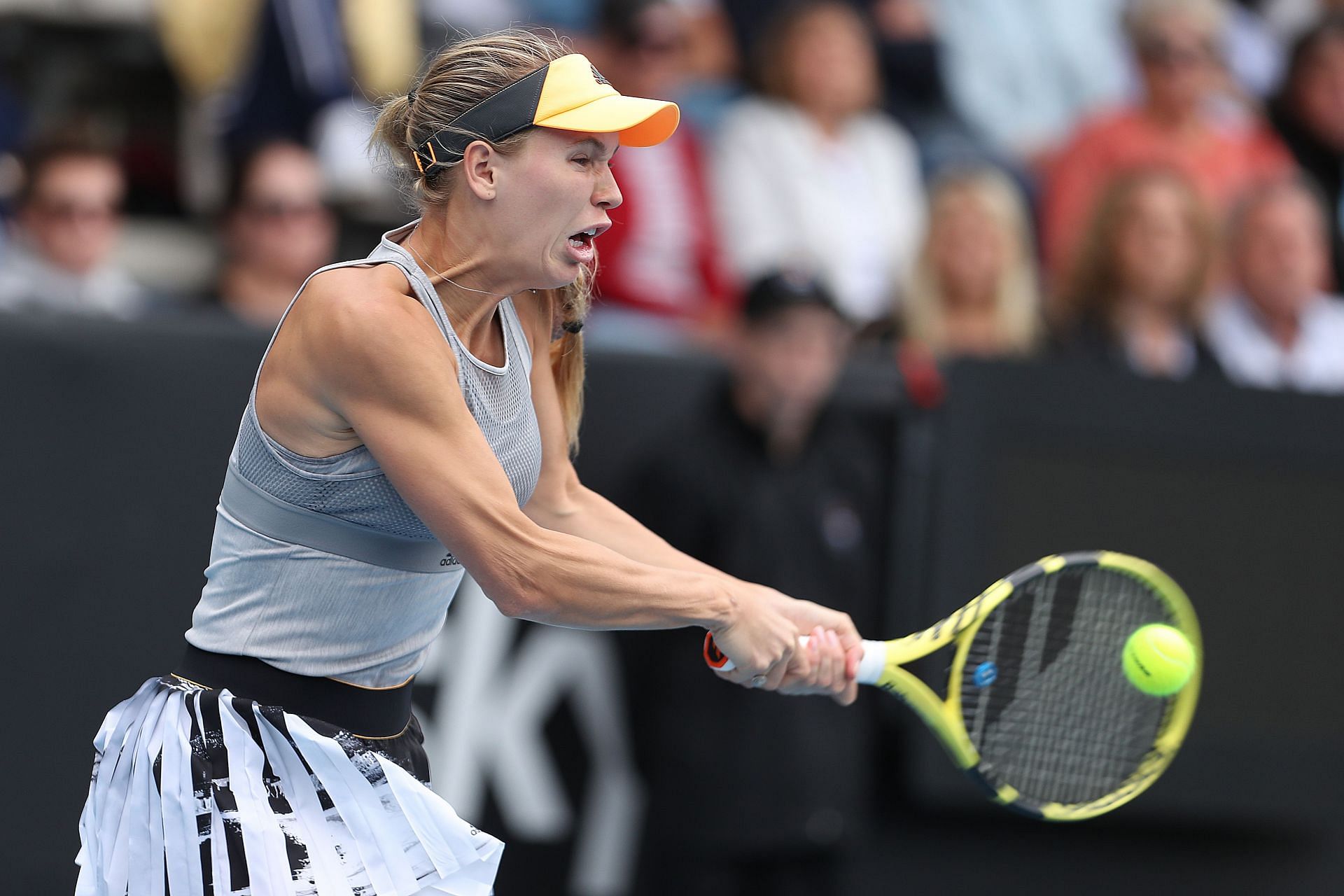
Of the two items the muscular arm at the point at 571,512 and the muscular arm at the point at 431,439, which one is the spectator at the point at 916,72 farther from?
the muscular arm at the point at 431,439

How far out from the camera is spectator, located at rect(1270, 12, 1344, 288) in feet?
25.0

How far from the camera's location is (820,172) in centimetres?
656

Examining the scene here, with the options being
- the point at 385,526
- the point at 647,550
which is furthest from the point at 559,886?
the point at 385,526

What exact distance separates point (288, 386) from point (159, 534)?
2350 millimetres

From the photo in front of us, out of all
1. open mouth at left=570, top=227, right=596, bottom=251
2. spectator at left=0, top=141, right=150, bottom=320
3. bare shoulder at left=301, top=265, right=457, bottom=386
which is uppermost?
spectator at left=0, top=141, right=150, bottom=320

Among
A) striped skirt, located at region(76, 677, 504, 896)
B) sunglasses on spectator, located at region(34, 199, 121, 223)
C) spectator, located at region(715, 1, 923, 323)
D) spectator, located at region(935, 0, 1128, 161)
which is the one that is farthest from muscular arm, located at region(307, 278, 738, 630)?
spectator, located at region(935, 0, 1128, 161)

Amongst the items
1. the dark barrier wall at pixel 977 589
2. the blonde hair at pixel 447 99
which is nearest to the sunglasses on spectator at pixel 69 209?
the dark barrier wall at pixel 977 589

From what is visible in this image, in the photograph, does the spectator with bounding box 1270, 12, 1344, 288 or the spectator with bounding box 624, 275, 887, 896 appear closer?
the spectator with bounding box 624, 275, 887, 896

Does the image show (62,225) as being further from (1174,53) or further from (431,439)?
(1174,53)

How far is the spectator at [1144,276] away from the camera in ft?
20.0

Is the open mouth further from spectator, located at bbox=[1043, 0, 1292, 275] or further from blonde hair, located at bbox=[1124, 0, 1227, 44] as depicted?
blonde hair, located at bbox=[1124, 0, 1227, 44]

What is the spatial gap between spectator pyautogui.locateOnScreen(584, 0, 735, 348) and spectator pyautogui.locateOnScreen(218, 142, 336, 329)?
98 centimetres

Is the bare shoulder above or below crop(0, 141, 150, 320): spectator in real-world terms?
below

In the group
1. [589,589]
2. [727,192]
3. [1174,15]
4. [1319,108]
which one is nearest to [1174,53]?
[1174,15]
